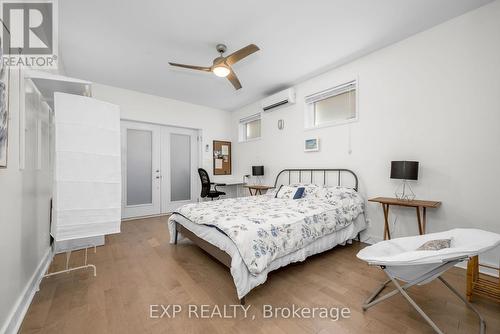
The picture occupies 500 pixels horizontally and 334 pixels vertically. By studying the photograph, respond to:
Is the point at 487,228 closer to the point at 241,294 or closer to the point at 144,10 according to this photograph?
the point at 241,294

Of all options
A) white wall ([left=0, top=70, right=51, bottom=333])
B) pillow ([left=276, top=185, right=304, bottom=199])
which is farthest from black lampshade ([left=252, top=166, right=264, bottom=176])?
white wall ([left=0, top=70, right=51, bottom=333])

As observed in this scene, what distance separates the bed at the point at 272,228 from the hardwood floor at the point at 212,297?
0.72ft

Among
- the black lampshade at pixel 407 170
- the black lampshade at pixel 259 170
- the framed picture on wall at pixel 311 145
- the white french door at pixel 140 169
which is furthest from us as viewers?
the black lampshade at pixel 259 170

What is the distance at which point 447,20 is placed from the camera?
8.17 feet

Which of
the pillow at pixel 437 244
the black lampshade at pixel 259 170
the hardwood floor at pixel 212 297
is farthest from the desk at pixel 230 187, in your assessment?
the pillow at pixel 437 244

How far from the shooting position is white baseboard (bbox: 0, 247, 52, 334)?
141cm

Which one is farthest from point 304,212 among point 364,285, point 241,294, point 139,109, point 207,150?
point 139,109

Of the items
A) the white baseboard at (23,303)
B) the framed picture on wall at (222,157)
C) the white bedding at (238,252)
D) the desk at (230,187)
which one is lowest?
the white baseboard at (23,303)

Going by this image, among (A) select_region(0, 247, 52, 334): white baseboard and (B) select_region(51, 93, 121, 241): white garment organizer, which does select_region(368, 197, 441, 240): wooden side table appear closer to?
(B) select_region(51, 93, 121, 241): white garment organizer

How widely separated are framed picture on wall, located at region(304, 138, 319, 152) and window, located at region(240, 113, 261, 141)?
1.65 metres

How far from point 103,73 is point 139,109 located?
1.02 meters

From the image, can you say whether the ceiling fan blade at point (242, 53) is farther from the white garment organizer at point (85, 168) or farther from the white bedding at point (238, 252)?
the white bedding at point (238, 252)

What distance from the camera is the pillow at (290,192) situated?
3.50 metres

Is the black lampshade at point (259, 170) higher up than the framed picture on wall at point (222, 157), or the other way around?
the framed picture on wall at point (222, 157)
